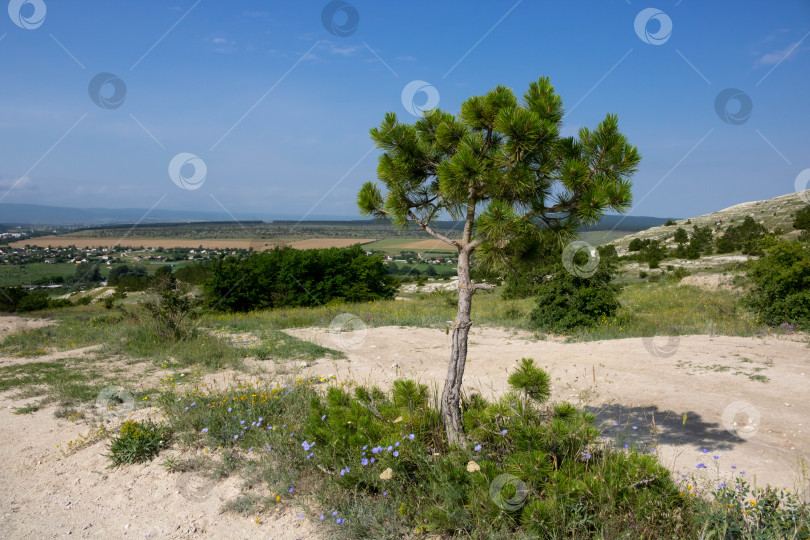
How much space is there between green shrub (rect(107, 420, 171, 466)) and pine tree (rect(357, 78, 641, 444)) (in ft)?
10.3

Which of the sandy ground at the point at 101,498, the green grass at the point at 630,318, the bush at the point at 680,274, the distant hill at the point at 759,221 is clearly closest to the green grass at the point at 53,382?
the sandy ground at the point at 101,498

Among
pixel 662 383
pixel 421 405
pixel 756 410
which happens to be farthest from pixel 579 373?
pixel 421 405

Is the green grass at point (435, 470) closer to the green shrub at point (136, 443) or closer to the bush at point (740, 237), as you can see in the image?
the green shrub at point (136, 443)

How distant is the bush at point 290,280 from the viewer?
24.0 metres

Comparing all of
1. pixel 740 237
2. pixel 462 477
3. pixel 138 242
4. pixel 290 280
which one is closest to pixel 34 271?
pixel 290 280

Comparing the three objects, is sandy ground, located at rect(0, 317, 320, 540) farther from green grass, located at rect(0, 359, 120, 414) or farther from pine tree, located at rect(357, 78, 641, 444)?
pine tree, located at rect(357, 78, 641, 444)

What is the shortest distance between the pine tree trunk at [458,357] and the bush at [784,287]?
10.6 m

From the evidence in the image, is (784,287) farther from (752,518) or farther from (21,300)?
(21,300)

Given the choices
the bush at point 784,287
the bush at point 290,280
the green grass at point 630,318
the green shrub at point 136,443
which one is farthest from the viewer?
the bush at point 290,280

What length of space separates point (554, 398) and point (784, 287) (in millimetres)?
8324

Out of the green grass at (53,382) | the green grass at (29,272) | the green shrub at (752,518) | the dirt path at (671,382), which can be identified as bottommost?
the green grass at (29,272)

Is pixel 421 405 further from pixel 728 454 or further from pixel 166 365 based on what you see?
pixel 166 365

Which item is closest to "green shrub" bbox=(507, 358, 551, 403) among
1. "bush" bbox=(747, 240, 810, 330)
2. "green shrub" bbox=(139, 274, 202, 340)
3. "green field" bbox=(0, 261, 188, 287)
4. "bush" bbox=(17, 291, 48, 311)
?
"green shrub" bbox=(139, 274, 202, 340)

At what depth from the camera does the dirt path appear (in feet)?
15.5
